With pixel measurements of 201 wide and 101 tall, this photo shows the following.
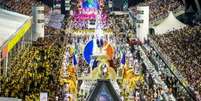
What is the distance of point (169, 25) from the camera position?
5800 centimetres

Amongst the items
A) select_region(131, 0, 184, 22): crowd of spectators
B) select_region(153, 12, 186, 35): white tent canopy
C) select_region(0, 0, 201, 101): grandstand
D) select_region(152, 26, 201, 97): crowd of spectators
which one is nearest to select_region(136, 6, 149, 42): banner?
select_region(0, 0, 201, 101): grandstand

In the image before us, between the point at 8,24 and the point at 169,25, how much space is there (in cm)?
Result: 1819

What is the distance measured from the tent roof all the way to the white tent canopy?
505 inches

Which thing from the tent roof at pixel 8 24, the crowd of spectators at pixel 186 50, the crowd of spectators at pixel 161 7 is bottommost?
the crowd of spectators at pixel 161 7

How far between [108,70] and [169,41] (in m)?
19.3

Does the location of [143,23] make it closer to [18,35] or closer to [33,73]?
[18,35]

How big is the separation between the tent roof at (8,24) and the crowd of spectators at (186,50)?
400 inches

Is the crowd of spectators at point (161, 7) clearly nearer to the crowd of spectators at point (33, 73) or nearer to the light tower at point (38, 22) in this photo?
the light tower at point (38, 22)

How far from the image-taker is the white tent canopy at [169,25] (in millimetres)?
57500

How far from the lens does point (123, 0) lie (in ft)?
282

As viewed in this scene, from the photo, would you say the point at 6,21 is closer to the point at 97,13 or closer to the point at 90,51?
the point at 90,51

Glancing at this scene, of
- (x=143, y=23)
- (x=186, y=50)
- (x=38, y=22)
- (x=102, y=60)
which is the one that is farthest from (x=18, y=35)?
(x=143, y=23)

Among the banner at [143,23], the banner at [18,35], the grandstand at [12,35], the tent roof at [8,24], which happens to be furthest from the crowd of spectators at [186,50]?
the tent roof at [8,24]

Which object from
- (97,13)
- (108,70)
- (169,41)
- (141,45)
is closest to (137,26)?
(141,45)
